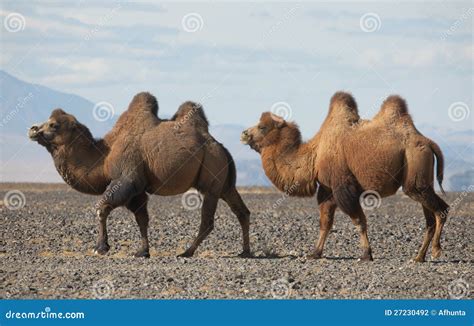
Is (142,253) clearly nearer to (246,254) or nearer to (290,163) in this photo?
(246,254)

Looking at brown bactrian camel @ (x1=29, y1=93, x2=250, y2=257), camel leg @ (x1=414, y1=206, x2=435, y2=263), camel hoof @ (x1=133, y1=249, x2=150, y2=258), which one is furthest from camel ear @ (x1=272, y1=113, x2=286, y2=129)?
camel hoof @ (x1=133, y1=249, x2=150, y2=258)

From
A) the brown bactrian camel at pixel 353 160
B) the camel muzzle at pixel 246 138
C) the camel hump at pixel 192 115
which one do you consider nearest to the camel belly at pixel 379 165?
the brown bactrian camel at pixel 353 160

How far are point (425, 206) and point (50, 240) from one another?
674 cm

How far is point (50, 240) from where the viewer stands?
59.0 feet

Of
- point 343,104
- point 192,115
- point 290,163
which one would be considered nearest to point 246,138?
point 290,163

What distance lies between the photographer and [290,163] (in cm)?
1563

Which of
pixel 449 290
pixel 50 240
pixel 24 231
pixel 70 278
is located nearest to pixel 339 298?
pixel 449 290

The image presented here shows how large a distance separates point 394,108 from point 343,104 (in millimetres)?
931

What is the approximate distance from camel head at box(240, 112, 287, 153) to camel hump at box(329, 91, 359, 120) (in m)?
0.79

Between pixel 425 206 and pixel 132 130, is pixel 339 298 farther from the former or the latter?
pixel 132 130

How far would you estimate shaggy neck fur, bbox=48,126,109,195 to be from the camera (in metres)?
15.6

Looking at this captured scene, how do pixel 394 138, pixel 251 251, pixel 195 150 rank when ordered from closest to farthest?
pixel 394 138 → pixel 195 150 → pixel 251 251

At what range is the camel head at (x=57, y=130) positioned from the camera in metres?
15.6

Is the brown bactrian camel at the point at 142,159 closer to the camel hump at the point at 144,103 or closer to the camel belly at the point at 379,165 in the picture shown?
the camel hump at the point at 144,103
